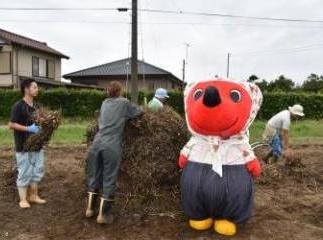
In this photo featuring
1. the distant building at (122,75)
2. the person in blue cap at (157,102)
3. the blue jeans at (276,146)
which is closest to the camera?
the person in blue cap at (157,102)

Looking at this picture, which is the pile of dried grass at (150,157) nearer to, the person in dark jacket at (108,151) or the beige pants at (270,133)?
the person in dark jacket at (108,151)

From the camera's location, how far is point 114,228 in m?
5.88

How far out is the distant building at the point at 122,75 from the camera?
144ft

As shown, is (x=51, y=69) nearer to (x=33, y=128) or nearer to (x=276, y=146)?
(x=276, y=146)

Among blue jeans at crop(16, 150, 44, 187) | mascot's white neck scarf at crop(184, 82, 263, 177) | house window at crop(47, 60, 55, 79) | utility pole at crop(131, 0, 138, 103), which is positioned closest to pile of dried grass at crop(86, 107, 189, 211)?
mascot's white neck scarf at crop(184, 82, 263, 177)

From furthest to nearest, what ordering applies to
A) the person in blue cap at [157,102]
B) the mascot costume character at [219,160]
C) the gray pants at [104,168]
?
the person in blue cap at [157,102] < the gray pants at [104,168] < the mascot costume character at [219,160]

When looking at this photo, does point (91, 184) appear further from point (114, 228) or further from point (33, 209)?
point (33, 209)

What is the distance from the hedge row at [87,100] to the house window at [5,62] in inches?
282

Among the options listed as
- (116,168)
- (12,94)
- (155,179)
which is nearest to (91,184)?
(116,168)

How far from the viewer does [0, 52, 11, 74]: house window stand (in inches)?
1283

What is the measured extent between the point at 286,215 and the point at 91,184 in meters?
2.59

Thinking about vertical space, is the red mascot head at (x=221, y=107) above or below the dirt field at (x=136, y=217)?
above

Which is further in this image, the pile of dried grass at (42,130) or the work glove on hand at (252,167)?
the pile of dried grass at (42,130)

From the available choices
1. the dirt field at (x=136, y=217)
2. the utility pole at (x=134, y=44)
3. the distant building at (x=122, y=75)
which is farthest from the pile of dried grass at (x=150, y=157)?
the distant building at (x=122, y=75)
